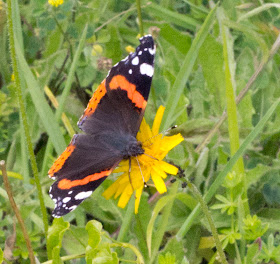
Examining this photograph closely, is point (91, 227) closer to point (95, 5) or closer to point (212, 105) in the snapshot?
point (212, 105)

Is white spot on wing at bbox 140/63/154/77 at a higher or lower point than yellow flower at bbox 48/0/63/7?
lower

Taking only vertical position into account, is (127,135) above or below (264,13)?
below

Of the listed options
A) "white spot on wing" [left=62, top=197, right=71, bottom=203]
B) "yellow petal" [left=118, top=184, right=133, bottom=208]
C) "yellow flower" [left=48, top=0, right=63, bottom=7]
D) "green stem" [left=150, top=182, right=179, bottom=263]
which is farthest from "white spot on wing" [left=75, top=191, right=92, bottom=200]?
"yellow flower" [left=48, top=0, right=63, bottom=7]

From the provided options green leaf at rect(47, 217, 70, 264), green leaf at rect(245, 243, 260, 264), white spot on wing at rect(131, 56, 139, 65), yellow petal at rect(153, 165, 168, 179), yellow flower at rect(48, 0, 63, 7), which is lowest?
green leaf at rect(245, 243, 260, 264)

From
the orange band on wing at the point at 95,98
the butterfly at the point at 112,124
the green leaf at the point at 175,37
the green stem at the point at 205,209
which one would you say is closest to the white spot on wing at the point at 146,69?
the butterfly at the point at 112,124

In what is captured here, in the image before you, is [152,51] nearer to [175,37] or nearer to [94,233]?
[94,233]

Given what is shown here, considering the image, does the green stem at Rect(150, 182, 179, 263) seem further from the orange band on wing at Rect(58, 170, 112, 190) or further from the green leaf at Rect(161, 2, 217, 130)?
the orange band on wing at Rect(58, 170, 112, 190)

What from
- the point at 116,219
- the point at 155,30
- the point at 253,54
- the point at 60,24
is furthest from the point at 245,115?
the point at 60,24
